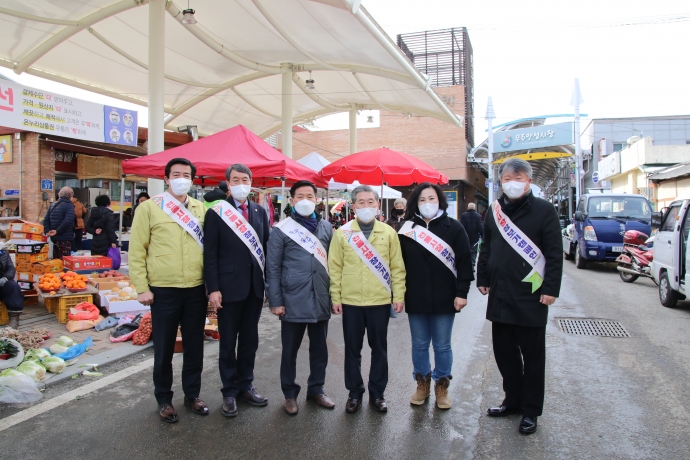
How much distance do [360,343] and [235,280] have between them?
112cm

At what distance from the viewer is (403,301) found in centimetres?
387

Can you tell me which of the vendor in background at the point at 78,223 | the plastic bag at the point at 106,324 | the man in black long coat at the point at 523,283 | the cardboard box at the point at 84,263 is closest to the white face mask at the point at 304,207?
the man in black long coat at the point at 523,283

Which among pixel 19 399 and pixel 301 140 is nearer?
pixel 19 399

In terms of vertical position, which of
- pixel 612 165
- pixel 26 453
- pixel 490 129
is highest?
pixel 490 129

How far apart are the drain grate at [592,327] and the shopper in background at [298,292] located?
4137mm

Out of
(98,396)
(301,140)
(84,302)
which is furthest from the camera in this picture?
(301,140)

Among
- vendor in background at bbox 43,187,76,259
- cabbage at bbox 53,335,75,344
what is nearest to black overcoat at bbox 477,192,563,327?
cabbage at bbox 53,335,75,344

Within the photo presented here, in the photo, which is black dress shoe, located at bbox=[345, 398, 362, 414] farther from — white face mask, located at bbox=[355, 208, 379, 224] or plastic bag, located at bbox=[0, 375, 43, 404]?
plastic bag, located at bbox=[0, 375, 43, 404]

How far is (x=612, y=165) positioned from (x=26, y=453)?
1176 inches

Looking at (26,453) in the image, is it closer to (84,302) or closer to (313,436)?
(313,436)

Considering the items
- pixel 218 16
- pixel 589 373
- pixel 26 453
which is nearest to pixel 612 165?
pixel 218 16

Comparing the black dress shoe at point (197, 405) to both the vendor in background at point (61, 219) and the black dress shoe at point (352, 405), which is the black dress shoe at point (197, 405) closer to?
the black dress shoe at point (352, 405)

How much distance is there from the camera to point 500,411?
12.3ft

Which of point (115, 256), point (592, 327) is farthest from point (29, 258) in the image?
point (592, 327)
